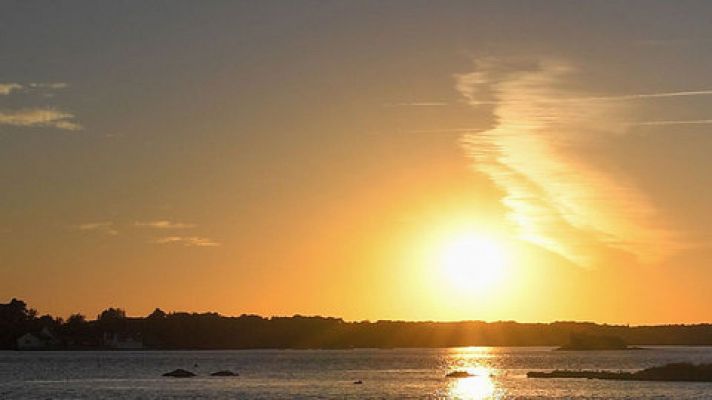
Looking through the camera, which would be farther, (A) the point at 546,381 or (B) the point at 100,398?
(A) the point at 546,381

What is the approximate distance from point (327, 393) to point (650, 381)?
137 feet

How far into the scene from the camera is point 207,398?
123 metres

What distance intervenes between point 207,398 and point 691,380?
201 feet

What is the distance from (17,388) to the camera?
147m

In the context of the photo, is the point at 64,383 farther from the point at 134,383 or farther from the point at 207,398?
the point at 207,398

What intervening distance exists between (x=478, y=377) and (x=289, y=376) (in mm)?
28799

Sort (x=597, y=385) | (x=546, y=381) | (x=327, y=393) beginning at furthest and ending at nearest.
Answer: (x=546, y=381)
(x=597, y=385)
(x=327, y=393)

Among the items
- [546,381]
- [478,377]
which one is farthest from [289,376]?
[546,381]

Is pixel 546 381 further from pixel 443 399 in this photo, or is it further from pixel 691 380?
pixel 443 399

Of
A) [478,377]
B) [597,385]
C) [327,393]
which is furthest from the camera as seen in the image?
[478,377]

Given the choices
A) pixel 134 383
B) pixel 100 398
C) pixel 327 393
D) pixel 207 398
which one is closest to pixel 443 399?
pixel 327 393

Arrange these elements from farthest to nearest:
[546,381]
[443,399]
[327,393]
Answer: [546,381] < [327,393] < [443,399]

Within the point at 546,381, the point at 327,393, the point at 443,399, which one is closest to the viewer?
the point at 443,399

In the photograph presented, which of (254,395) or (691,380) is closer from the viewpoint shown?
(254,395)
